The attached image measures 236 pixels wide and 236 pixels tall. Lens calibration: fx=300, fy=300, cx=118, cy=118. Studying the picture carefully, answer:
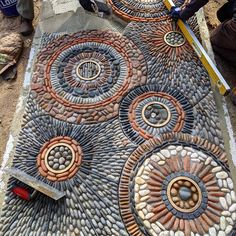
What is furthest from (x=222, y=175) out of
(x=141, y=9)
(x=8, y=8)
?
(x=8, y=8)

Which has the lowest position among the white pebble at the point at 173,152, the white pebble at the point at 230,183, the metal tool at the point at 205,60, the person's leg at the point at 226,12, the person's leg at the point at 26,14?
the person's leg at the point at 26,14

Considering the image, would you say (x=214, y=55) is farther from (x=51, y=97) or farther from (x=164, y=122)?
(x=51, y=97)

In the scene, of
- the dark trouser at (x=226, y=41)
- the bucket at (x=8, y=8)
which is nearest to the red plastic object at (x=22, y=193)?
the dark trouser at (x=226, y=41)

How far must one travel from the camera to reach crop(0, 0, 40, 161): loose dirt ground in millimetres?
4320

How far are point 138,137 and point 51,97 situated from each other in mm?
1418

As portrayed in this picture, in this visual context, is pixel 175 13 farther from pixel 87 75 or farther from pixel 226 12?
pixel 87 75

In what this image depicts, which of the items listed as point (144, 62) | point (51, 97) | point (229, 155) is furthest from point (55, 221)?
point (144, 62)

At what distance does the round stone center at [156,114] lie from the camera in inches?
157

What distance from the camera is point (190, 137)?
3.85 meters

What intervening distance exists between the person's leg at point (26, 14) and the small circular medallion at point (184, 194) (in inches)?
147

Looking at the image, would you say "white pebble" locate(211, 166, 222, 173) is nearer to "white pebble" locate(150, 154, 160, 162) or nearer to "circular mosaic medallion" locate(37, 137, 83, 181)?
"white pebble" locate(150, 154, 160, 162)

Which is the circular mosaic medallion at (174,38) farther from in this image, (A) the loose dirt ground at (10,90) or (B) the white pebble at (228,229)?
(B) the white pebble at (228,229)

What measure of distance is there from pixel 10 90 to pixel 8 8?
1.81 metres

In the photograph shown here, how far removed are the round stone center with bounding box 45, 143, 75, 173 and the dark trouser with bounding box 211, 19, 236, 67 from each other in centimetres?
275
